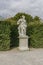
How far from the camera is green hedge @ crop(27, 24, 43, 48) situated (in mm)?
13906

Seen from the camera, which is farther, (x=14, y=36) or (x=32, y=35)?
(x=32, y=35)

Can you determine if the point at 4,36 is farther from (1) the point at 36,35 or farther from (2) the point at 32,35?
(1) the point at 36,35

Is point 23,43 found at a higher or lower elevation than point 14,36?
lower

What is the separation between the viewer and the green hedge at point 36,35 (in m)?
13.9

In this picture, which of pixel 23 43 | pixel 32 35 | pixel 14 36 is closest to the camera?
pixel 23 43

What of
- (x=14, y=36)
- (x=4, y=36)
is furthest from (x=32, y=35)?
(x=4, y=36)

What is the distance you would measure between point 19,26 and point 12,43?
5.80 feet

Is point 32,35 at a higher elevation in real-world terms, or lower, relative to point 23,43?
higher

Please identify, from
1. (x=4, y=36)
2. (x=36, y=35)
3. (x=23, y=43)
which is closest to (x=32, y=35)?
(x=36, y=35)

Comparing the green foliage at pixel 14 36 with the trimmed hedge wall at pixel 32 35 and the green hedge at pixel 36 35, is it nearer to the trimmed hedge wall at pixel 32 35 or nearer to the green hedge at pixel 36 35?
the trimmed hedge wall at pixel 32 35

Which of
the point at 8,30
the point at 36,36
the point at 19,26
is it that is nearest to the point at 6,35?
the point at 8,30

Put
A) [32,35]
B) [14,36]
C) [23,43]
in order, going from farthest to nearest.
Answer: [32,35], [14,36], [23,43]

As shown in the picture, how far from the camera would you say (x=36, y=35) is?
13.9 meters

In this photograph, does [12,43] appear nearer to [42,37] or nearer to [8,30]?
[8,30]
